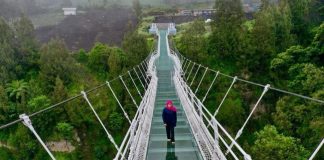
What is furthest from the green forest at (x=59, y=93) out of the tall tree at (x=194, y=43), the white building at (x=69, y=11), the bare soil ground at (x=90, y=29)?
the white building at (x=69, y=11)

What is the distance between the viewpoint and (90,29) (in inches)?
1476

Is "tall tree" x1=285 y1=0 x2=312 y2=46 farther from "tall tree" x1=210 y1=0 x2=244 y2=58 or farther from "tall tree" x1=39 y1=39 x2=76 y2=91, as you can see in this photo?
"tall tree" x1=39 y1=39 x2=76 y2=91

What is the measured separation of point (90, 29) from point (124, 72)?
17.2 meters

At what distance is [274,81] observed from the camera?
22.0 meters

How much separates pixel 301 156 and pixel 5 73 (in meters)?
18.3

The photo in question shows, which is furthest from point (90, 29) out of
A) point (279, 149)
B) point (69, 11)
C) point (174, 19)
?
point (279, 149)

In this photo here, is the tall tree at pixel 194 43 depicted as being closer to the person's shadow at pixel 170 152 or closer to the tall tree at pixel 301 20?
the tall tree at pixel 301 20

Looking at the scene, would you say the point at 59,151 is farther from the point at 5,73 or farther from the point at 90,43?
the point at 90,43

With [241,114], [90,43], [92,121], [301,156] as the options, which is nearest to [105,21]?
[90,43]

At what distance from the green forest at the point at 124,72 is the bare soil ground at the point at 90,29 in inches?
266

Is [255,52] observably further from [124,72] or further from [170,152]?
[170,152]

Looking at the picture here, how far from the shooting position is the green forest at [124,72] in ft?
66.2

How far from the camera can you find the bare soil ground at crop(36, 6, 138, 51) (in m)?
33.5

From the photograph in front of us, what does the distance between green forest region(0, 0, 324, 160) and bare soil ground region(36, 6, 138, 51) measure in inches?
266
